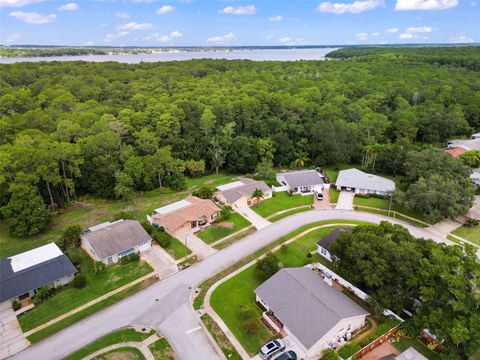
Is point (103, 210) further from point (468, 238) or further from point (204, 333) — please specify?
point (468, 238)

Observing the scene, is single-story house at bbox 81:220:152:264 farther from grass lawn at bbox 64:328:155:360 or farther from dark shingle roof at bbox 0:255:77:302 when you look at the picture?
grass lawn at bbox 64:328:155:360

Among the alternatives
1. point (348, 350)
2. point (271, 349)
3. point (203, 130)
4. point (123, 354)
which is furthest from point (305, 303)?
point (203, 130)

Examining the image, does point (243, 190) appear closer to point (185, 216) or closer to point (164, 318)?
point (185, 216)

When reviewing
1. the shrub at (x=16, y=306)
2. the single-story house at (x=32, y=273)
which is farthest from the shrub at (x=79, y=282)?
the shrub at (x=16, y=306)

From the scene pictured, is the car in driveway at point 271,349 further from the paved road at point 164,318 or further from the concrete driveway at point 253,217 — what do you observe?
the concrete driveway at point 253,217

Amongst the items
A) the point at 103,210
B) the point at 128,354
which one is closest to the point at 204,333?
the point at 128,354
